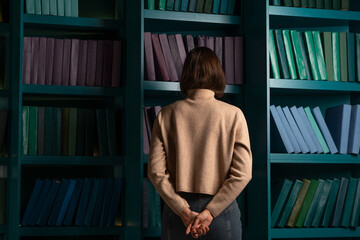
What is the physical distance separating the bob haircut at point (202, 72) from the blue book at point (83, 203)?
1.05 m

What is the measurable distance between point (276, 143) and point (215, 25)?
A: 77 centimetres

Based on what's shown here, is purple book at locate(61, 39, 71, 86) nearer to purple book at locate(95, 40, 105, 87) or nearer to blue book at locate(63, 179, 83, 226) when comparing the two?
purple book at locate(95, 40, 105, 87)

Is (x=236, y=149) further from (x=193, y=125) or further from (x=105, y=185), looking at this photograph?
(x=105, y=185)

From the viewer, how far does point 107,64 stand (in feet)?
9.19

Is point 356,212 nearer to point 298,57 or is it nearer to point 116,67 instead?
point 298,57

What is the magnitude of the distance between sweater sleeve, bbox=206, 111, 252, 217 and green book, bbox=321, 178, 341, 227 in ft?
3.26

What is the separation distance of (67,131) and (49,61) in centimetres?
39

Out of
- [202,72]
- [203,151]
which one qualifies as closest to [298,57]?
[202,72]

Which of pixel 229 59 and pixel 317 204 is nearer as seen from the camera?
pixel 317 204

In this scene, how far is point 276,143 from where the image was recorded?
8.92ft

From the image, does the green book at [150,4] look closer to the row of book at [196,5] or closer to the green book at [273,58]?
the row of book at [196,5]

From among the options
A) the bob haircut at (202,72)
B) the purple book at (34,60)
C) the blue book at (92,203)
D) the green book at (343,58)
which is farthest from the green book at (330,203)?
the purple book at (34,60)

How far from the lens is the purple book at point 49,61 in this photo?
2.74m

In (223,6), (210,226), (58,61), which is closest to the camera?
(210,226)
